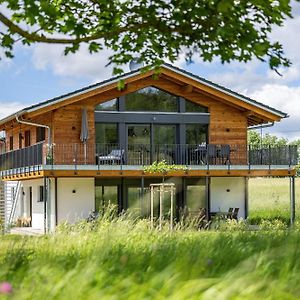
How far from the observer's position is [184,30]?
9125mm

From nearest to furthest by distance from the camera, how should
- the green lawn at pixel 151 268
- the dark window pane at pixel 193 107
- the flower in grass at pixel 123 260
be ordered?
the green lawn at pixel 151 268
the flower in grass at pixel 123 260
the dark window pane at pixel 193 107

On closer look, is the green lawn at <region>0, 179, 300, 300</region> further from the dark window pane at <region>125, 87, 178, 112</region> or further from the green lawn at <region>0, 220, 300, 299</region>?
the dark window pane at <region>125, 87, 178, 112</region>

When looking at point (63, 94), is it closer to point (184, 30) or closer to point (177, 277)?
point (184, 30)

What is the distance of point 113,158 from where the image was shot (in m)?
25.8

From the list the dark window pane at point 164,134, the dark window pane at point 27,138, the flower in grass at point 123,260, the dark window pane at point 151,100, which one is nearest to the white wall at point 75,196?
the dark window pane at point 164,134

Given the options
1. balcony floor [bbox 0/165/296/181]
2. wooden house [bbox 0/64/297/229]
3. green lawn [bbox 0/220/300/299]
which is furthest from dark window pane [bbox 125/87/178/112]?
green lawn [bbox 0/220/300/299]

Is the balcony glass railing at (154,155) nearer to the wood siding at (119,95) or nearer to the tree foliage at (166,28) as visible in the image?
the wood siding at (119,95)

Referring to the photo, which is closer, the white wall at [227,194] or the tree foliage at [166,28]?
the tree foliage at [166,28]

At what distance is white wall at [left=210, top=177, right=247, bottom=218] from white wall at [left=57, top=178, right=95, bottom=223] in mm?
4981

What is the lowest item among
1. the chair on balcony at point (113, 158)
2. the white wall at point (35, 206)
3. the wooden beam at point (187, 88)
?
the white wall at point (35, 206)

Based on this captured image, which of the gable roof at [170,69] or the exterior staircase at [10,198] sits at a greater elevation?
the gable roof at [170,69]

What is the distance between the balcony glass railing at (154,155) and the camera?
25.6 meters

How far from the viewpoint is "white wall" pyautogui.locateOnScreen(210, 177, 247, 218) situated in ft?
93.6

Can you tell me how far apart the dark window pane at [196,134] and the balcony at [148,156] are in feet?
2.22
